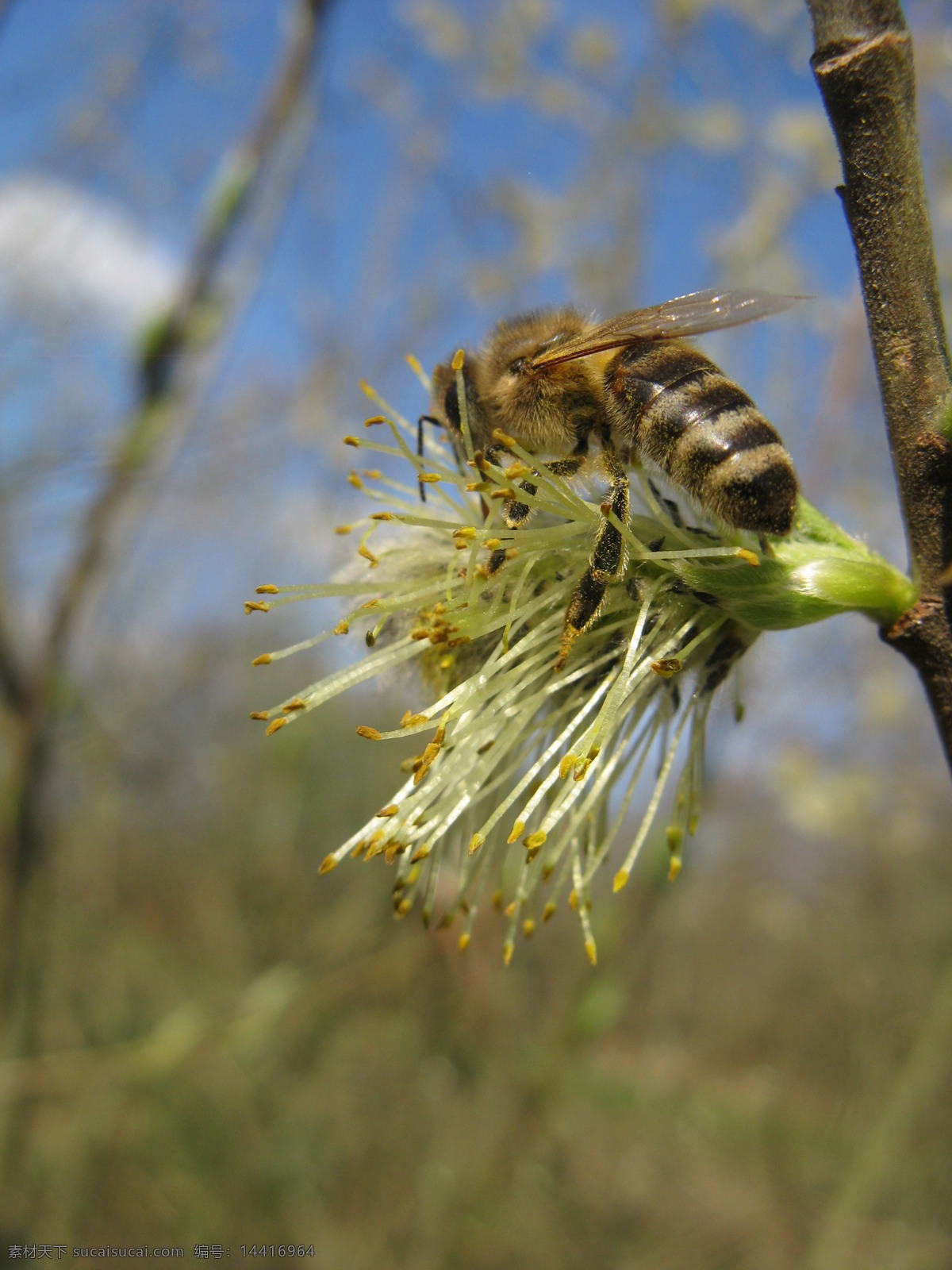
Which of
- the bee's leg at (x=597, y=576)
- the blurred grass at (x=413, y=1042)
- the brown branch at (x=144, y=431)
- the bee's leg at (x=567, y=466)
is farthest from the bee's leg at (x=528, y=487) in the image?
the blurred grass at (x=413, y=1042)

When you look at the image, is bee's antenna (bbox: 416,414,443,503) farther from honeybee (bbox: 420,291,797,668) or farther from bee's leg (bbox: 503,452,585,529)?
bee's leg (bbox: 503,452,585,529)

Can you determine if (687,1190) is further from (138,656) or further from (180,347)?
(180,347)

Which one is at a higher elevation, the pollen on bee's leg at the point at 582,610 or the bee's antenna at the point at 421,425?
the bee's antenna at the point at 421,425

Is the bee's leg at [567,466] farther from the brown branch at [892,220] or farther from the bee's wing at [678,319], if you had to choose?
the brown branch at [892,220]

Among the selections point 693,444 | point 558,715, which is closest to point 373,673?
point 558,715

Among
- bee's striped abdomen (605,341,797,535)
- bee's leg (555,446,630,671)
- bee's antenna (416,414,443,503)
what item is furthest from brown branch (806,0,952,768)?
bee's antenna (416,414,443,503)

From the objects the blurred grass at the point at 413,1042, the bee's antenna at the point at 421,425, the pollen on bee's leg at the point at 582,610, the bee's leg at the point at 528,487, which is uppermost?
the bee's antenna at the point at 421,425

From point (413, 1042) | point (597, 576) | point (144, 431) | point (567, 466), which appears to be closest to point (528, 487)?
point (567, 466)
